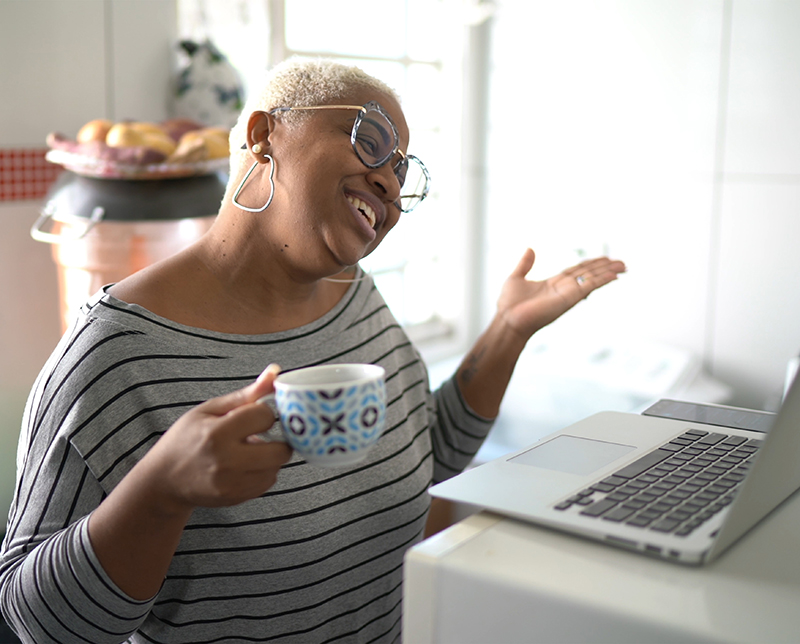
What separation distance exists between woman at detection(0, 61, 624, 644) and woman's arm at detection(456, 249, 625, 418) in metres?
0.17

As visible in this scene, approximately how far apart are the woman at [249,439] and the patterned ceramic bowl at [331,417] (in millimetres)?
120

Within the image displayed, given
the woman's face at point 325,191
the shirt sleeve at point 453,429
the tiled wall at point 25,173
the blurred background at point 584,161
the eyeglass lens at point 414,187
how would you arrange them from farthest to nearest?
the blurred background at point 584,161, the tiled wall at point 25,173, the shirt sleeve at point 453,429, the eyeglass lens at point 414,187, the woman's face at point 325,191

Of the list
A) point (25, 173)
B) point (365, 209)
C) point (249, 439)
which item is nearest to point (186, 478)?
point (249, 439)

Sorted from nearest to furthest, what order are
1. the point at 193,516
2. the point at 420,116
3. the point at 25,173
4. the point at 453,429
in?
1. the point at 193,516
2. the point at 453,429
3. the point at 25,173
4. the point at 420,116

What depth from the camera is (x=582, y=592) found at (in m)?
0.47

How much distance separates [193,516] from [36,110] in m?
1.01

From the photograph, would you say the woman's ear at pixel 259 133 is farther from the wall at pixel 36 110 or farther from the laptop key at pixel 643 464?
the wall at pixel 36 110

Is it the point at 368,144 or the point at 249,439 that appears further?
the point at 368,144

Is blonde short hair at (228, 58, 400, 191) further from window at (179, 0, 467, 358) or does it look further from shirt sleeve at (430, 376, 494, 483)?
window at (179, 0, 467, 358)

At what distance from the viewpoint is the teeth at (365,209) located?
3.00ft

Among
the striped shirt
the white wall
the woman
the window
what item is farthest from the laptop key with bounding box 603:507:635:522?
the white wall

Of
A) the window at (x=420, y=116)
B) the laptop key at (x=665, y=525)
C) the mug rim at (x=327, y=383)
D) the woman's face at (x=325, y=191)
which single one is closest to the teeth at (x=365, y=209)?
the woman's face at (x=325, y=191)

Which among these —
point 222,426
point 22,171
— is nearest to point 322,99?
point 222,426

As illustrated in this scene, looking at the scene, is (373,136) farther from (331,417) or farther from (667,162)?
(667,162)
